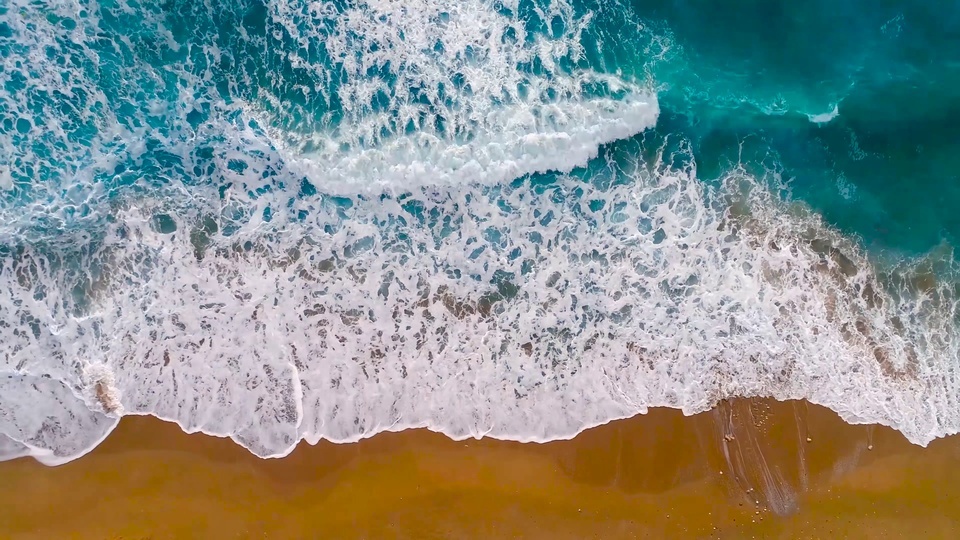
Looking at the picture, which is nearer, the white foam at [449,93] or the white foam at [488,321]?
the white foam at [488,321]

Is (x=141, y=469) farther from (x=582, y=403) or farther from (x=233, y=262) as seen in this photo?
(x=582, y=403)

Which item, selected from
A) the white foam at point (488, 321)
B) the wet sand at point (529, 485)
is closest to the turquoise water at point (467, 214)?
the white foam at point (488, 321)

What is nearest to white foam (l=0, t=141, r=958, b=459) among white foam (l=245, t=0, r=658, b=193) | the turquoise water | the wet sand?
the turquoise water

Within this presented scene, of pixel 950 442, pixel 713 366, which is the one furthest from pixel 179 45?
pixel 950 442

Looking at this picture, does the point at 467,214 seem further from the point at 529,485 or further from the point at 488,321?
the point at 529,485

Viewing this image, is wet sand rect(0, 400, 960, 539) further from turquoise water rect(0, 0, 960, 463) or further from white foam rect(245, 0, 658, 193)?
white foam rect(245, 0, 658, 193)

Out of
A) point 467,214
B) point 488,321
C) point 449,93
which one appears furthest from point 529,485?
point 449,93

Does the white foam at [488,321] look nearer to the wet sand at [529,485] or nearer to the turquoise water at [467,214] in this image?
the turquoise water at [467,214]
